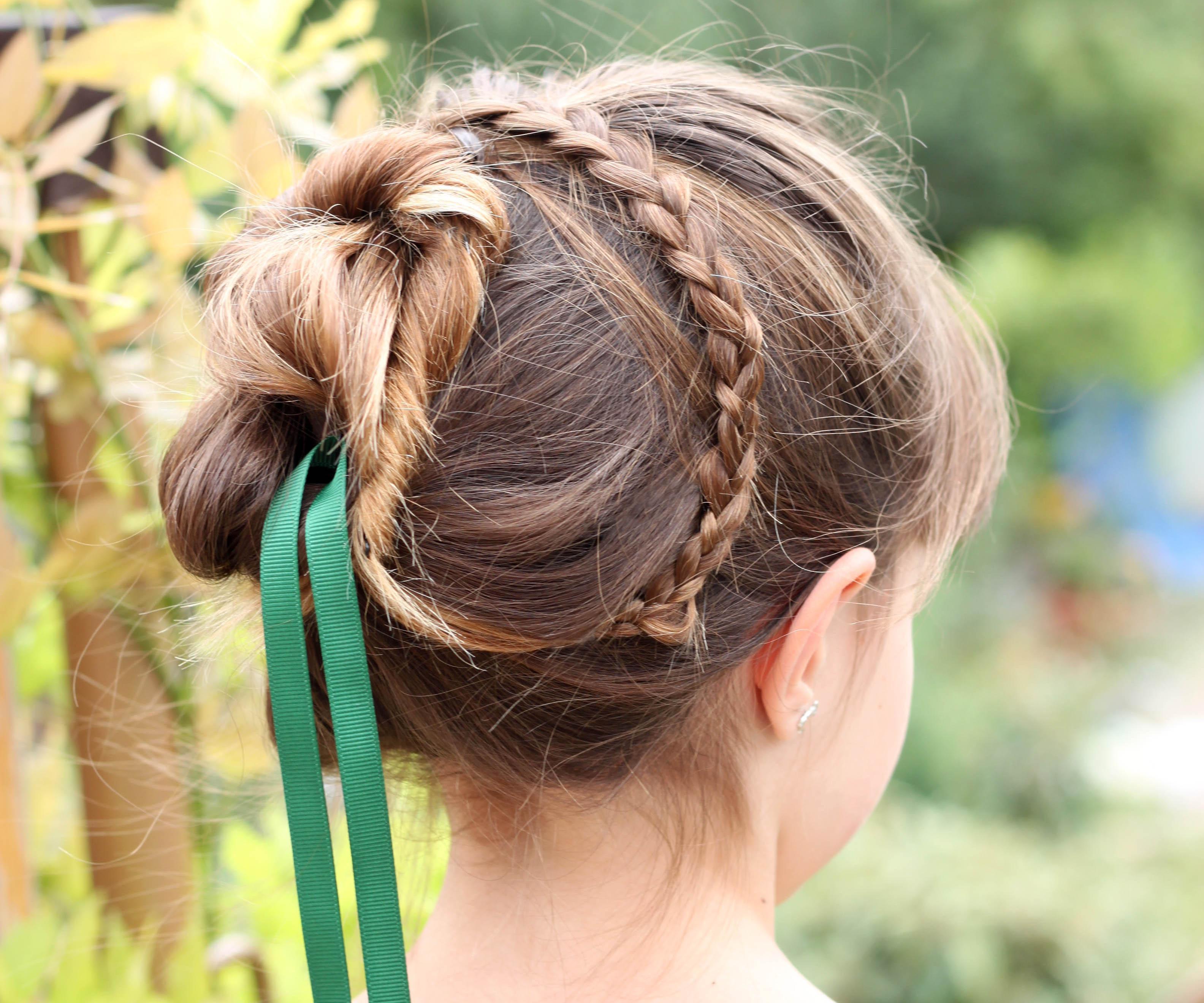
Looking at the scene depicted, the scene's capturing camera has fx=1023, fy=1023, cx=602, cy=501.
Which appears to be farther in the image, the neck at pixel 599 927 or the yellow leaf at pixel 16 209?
the yellow leaf at pixel 16 209

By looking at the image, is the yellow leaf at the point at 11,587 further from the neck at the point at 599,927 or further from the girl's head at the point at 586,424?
the neck at the point at 599,927

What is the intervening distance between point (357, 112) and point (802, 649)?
79 cm

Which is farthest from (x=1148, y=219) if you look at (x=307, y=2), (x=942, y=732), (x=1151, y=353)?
(x=307, y=2)

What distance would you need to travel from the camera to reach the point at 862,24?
17.1 ft

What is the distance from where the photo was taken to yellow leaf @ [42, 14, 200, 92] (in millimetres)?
1049

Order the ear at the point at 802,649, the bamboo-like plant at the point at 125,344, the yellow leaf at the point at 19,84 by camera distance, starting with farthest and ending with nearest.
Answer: the bamboo-like plant at the point at 125,344 < the yellow leaf at the point at 19,84 < the ear at the point at 802,649

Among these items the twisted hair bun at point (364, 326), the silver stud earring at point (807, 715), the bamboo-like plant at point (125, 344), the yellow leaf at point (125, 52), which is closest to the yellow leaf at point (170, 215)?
the bamboo-like plant at point (125, 344)

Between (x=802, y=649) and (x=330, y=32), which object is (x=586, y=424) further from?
(x=330, y=32)

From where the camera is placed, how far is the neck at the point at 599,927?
0.78 metres

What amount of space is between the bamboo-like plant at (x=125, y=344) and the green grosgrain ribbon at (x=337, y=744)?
1.67 feet

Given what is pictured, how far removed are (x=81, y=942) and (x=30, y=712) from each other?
434 mm

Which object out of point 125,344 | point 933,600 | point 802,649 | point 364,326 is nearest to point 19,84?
point 125,344

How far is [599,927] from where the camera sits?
2.59 feet

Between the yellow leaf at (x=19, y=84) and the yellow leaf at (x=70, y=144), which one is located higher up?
the yellow leaf at (x=19, y=84)
